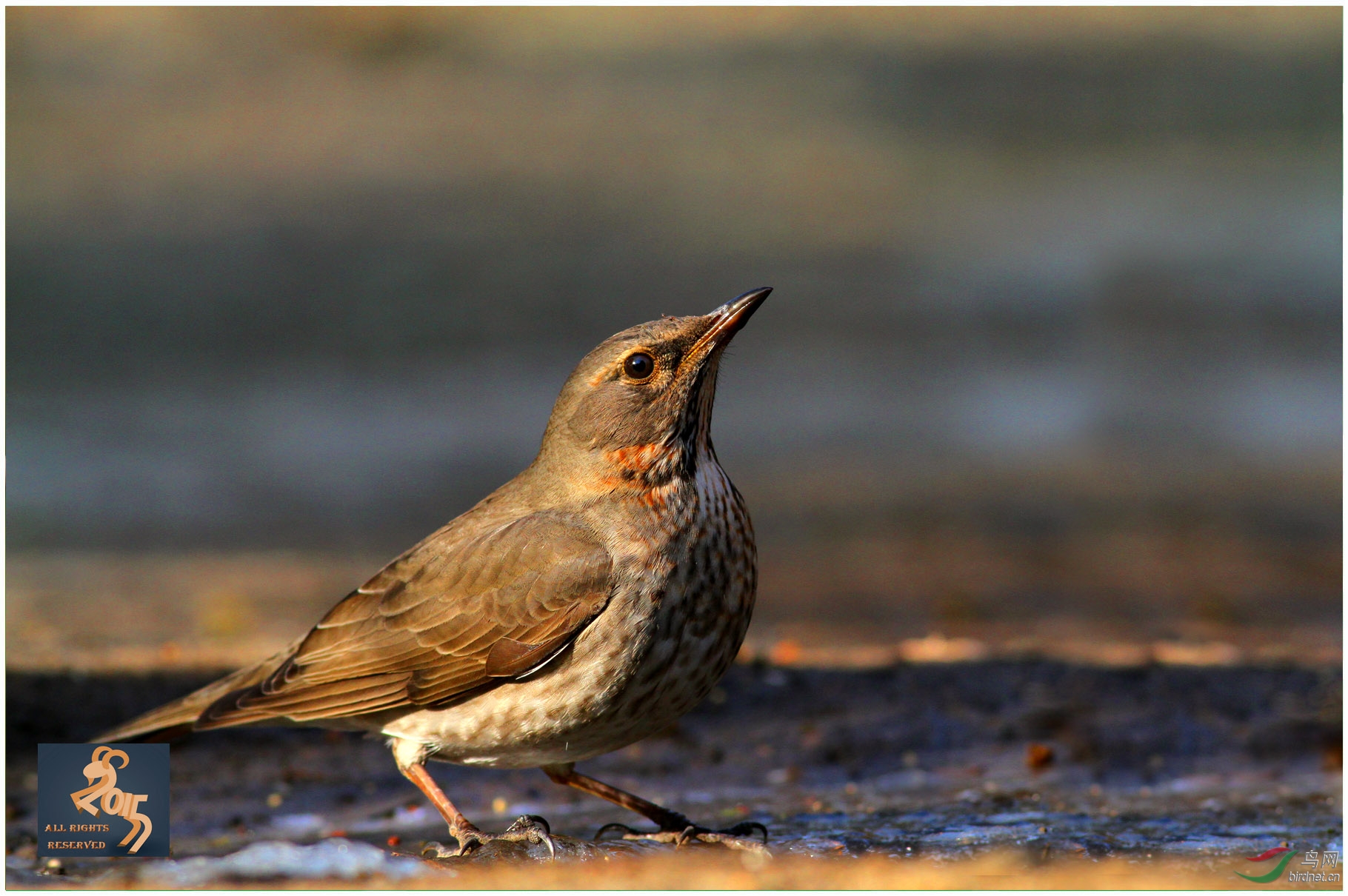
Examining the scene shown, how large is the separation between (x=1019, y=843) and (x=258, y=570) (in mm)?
6935

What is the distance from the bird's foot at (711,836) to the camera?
18.0ft

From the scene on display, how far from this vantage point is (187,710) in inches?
247

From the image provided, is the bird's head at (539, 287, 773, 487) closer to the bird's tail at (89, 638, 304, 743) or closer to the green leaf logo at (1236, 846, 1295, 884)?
the bird's tail at (89, 638, 304, 743)

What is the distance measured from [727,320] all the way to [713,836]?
195 cm

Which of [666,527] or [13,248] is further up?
[13,248]

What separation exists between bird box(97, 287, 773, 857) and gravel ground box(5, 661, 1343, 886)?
1.39 ft

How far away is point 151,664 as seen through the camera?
8.25 meters

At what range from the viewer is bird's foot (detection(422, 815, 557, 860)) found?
5.20 metres

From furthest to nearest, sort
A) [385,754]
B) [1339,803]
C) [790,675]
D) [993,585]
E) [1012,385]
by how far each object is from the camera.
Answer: [1012,385], [993,585], [790,675], [385,754], [1339,803]

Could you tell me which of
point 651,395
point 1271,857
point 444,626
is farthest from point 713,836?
point 1271,857

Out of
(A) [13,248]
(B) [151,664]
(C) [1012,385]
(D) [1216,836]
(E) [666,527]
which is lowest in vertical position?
(D) [1216,836]

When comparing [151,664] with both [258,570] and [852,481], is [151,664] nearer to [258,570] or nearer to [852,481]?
[258,570]

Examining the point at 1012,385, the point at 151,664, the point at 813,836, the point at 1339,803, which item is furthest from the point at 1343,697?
the point at 1012,385

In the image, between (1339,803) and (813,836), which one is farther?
(1339,803)
